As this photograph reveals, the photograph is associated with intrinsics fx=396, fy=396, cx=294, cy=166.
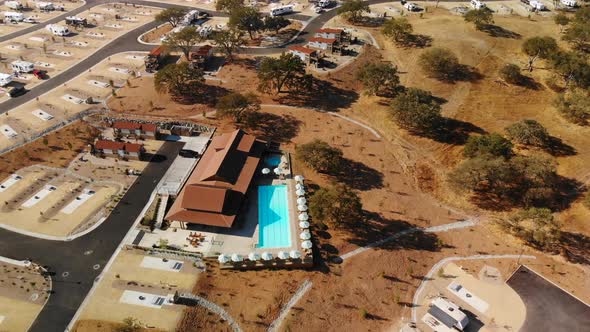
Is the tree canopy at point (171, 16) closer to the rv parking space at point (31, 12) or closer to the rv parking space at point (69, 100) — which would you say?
the rv parking space at point (69, 100)

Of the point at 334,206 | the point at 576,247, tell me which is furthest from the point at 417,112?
the point at 576,247

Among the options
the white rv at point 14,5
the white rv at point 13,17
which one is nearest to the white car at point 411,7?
the white rv at point 13,17

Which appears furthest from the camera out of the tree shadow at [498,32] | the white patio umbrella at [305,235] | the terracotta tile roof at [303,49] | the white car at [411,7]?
the white car at [411,7]

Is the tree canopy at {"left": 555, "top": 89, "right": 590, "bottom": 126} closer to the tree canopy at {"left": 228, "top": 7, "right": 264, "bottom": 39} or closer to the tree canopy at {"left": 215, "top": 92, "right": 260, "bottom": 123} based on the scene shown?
the tree canopy at {"left": 215, "top": 92, "right": 260, "bottom": 123}

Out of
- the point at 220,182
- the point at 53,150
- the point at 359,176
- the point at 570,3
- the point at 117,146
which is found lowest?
the point at 359,176

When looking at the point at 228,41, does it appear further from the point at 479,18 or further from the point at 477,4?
the point at 477,4

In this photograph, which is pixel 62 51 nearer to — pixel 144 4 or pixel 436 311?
pixel 144 4

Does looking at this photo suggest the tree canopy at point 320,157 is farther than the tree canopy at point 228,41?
No
